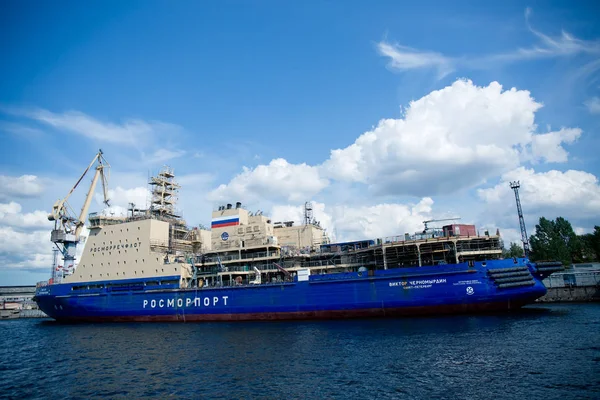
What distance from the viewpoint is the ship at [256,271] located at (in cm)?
3031

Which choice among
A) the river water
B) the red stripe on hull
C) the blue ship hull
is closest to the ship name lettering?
the blue ship hull

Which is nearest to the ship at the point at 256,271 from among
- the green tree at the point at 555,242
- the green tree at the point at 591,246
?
the green tree at the point at 555,242

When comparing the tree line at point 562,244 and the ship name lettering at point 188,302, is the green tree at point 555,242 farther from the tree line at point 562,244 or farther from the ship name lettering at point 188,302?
the ship name lettering at point 188,302

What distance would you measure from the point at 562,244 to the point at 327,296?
168 feet

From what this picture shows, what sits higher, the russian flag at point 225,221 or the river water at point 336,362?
the russian flag at point 225,221

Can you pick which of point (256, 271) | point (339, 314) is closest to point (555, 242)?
point (339, 314)

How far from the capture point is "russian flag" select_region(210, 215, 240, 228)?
42.6 meters

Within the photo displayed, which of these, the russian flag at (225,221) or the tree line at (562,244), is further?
the tree line at (562,244)

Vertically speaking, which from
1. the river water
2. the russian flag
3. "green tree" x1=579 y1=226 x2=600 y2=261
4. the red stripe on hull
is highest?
the russian flag

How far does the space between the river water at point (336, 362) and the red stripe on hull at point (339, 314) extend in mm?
983

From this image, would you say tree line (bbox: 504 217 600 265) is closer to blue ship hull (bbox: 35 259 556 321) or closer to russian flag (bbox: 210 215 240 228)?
blue ship hull (bbox: 35 259 556 321)

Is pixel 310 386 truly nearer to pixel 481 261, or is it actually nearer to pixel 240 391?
pixel 240 391

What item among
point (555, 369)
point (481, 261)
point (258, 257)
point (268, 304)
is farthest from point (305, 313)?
point (555, 369)

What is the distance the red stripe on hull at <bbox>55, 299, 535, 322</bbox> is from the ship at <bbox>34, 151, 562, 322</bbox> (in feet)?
0.28
